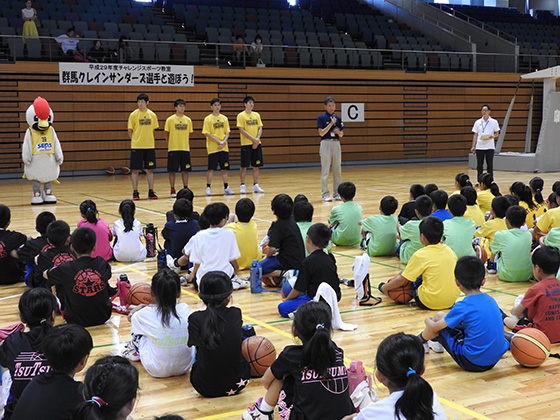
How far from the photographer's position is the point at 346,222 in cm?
789

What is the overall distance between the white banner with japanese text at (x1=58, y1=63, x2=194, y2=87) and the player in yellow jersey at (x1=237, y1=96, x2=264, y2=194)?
4.87 m

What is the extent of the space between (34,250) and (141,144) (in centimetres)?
664

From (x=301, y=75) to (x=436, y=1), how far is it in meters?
10.5

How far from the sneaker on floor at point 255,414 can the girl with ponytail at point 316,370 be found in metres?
0.24

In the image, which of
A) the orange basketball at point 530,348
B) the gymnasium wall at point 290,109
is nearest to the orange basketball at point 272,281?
the orange basketball at point 530,348

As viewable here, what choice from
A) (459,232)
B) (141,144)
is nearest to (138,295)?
(459,232)

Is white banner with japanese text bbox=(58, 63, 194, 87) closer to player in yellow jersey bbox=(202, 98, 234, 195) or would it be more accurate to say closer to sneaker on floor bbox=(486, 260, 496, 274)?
player in yellow jersey bbox=(202, 98, 234, 195)

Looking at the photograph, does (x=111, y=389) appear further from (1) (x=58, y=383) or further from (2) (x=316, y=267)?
(2) (x=316, y=267)

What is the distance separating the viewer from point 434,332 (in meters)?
4.01

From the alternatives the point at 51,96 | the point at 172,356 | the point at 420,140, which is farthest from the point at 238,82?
the point at 172,356

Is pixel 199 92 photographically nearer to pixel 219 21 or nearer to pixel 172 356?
pixel 219 21

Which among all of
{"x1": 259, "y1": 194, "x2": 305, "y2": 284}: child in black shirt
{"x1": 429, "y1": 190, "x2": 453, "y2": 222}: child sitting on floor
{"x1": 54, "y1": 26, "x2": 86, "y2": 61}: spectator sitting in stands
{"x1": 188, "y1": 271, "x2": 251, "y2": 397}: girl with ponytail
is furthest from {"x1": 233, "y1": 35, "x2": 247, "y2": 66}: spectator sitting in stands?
{"x1": 188, "y1": 271, "x2": 251, "y2": 397}: girl with ponytail

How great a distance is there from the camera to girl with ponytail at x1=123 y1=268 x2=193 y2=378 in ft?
12.7

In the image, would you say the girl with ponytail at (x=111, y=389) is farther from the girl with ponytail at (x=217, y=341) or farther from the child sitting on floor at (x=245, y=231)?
the child sitting on floor at (x=245, y=231)
